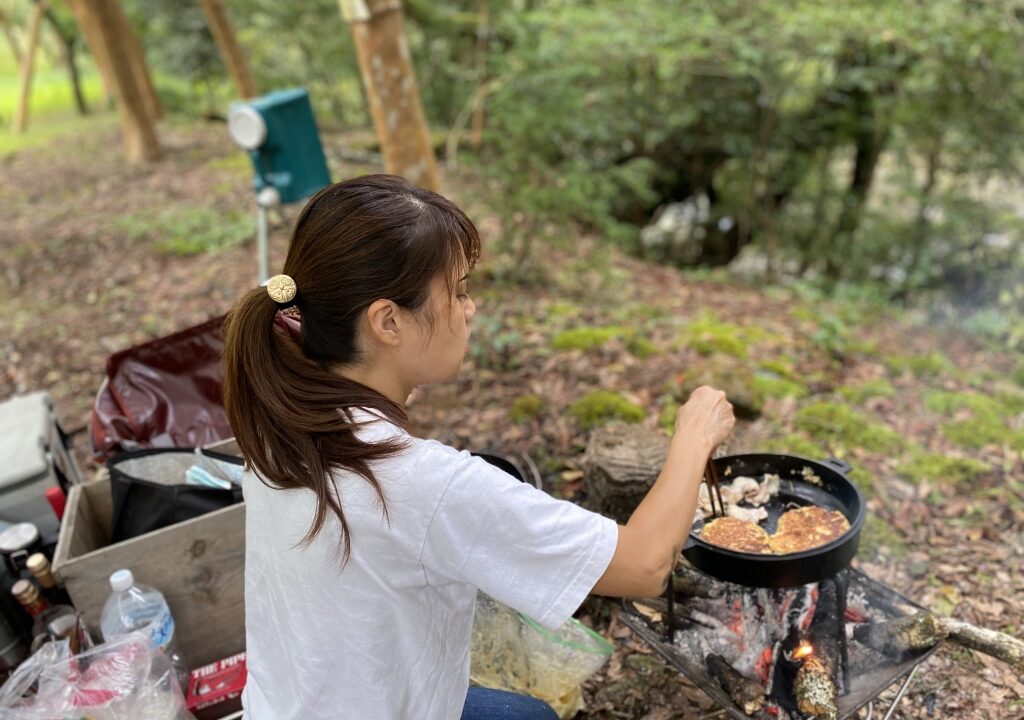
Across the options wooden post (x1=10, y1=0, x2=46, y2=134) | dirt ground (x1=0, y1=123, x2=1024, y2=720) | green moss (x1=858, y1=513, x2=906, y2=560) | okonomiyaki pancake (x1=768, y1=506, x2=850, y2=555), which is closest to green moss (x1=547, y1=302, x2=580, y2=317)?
dirt ground (x1=0, y1=123, x2=1024, y2=720)

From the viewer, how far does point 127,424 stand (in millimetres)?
2961

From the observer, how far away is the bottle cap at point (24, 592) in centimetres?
239

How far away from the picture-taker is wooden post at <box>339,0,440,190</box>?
158 inches

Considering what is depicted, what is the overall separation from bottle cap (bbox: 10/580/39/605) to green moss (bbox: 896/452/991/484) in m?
3.91

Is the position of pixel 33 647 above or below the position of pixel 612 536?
below

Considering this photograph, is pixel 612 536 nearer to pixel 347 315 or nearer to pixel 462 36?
pixel 347 315

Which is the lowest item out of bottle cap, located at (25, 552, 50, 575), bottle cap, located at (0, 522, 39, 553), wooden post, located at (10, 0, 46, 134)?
bottle cap, located at (25, 552, 50, 575)

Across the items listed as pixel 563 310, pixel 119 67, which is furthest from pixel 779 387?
pixel 119 67

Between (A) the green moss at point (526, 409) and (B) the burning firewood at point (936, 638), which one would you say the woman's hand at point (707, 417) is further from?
(A) the green moss at point (526, 409)

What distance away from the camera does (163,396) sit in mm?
3051

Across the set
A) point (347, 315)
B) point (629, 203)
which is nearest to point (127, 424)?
point (347, 315)

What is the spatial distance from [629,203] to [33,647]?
8.80 m

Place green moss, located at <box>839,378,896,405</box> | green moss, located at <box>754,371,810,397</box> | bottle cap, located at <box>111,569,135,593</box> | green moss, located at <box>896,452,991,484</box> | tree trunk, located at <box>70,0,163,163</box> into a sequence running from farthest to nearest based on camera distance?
1. tree trunk, located at <box>70,0,163,163</box>
2. green moss, located at <box>839,378,896,405</box>
3. green moss, located at <box>754,371,810,397</box>
4. green moss, located at <box>896,452,991,484</box>
5. bottle cap, located at <box>111,569,135,593</box>

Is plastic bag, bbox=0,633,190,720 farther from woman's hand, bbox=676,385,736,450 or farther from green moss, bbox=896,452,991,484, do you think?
green moss, bbox=896,452,991,484
